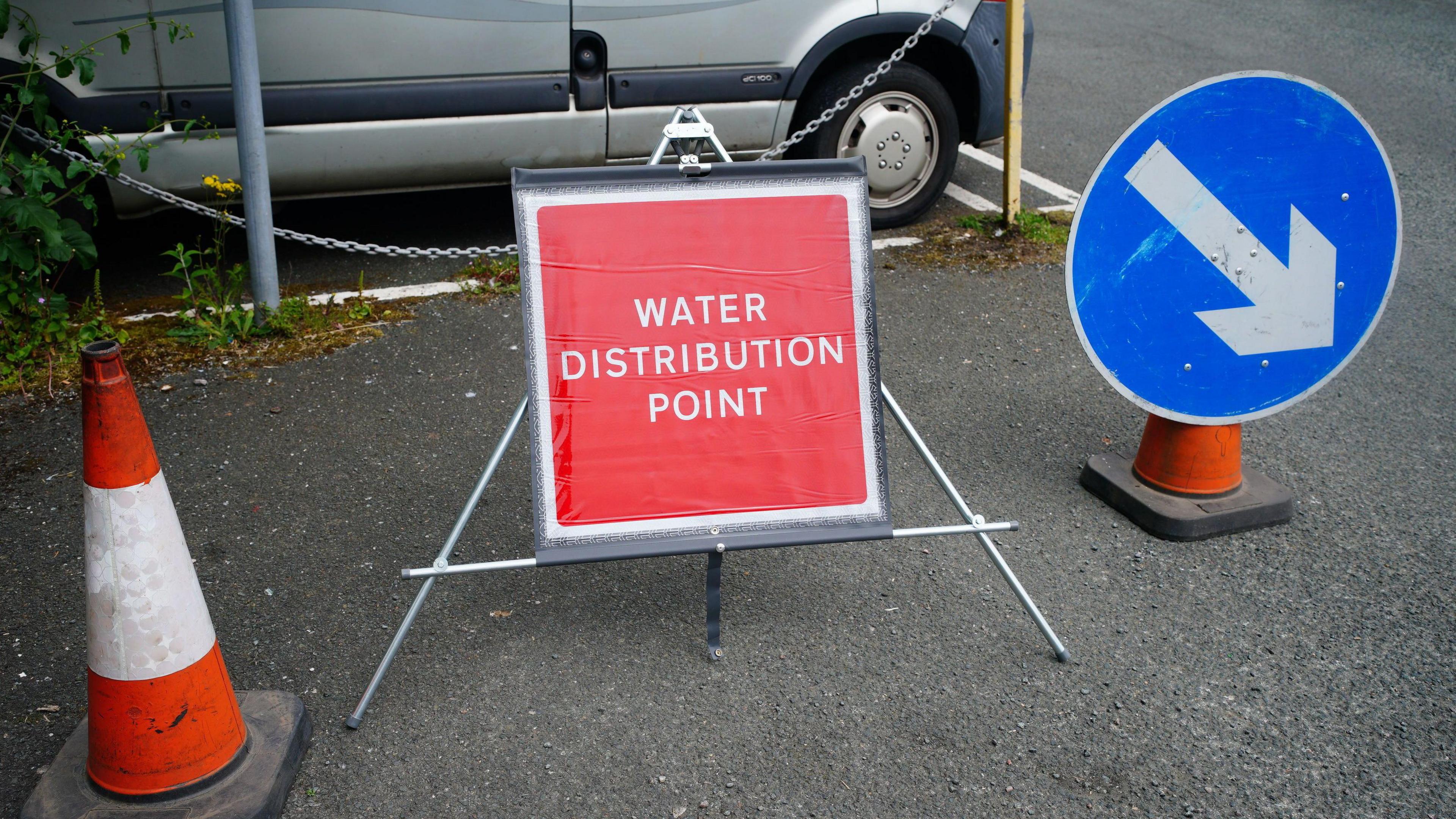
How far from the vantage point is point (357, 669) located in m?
2.85

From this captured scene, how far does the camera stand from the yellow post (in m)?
5.35

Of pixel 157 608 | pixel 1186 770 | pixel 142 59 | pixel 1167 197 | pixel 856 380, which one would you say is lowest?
pixel 1186 770

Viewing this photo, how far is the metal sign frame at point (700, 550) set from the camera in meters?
2.64

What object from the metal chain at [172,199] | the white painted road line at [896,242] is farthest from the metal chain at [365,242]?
the white painted road line at [896,242]

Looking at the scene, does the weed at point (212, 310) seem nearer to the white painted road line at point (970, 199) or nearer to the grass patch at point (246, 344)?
the grass patch at point (246, 344)

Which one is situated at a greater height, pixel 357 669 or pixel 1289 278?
pixel 1289 278

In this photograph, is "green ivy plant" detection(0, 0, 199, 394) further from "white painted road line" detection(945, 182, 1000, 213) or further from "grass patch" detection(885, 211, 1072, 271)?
"white painted road line" detection(945, 182, 1000, 213)

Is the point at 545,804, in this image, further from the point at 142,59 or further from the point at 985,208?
the point at 985,208

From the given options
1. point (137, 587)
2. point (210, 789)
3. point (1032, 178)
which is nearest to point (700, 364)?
point (137, 587)

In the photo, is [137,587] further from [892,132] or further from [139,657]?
[892,132]

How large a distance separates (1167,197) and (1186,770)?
1.62 m

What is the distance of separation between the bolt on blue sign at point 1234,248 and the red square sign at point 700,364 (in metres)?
0.88

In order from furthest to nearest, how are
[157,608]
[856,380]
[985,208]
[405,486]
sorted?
[985,208] → [405,486] → [856,380] → [157,608]

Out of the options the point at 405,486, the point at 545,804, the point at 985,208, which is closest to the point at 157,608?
the point at 545,804
